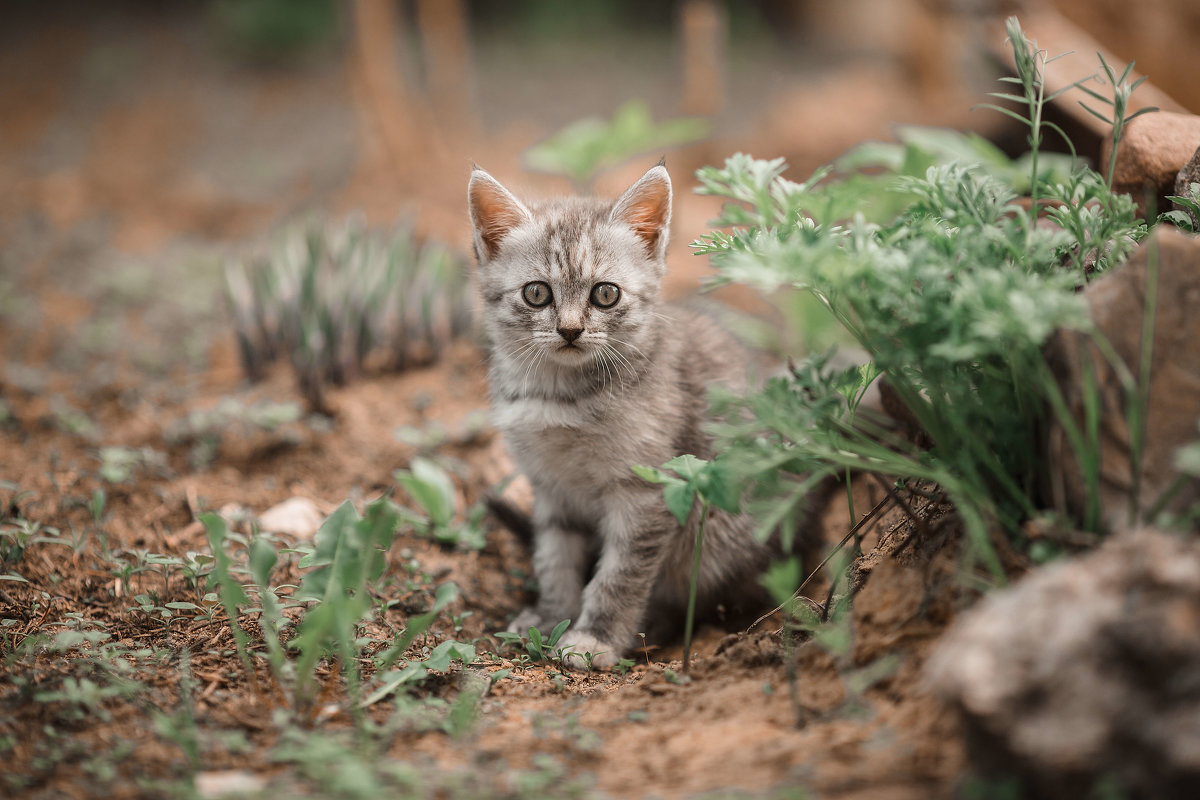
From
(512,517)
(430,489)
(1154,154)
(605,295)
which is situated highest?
(1154,154)

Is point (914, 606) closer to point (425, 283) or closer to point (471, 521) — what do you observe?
point (471, 521)

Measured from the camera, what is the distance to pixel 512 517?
3.39 meters

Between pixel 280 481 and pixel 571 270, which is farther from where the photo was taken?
pixel 280 481

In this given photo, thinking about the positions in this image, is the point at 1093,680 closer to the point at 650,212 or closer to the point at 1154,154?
the point at 1154,154

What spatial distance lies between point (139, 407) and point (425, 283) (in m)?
1.60

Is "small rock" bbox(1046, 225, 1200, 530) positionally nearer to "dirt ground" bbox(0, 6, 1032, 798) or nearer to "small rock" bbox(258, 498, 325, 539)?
"dirt ground" bbox(0, 6, 1032, 798)

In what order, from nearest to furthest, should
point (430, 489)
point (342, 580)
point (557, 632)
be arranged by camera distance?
point (430, 489) < point (342, 580) < point (557, 632)

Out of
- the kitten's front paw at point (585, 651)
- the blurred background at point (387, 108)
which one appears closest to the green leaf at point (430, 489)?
the kitten's front paw at point (585, 651)

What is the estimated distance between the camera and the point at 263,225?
738 cm

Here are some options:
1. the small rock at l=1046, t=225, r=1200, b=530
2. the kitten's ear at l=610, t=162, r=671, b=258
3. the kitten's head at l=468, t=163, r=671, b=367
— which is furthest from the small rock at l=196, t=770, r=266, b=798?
the kitten's ear at l=610, t=162, r=671, b=258

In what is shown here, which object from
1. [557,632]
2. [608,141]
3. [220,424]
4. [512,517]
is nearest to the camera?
[557,632]

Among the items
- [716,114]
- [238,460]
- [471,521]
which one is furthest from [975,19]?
[238,460]

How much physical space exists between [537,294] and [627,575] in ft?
3.32

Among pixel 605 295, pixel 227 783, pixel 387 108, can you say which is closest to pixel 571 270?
pixel 605 295
